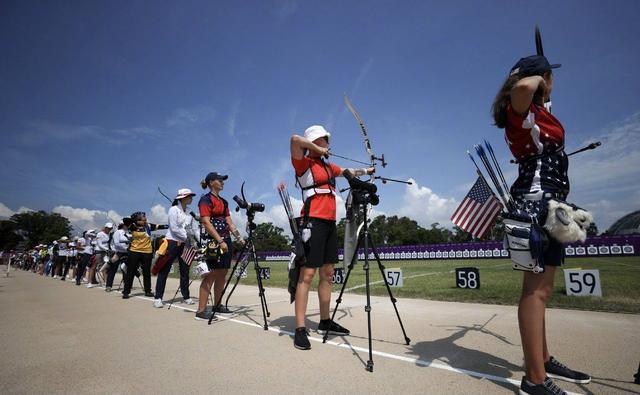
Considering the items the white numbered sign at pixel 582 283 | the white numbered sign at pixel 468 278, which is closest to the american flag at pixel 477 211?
the white numbered sign at pixel 582 283

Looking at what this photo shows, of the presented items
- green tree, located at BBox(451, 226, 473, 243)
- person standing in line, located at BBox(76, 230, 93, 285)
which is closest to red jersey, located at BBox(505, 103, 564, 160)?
person standing in line, located at BBox(76, 230, 93, 285)

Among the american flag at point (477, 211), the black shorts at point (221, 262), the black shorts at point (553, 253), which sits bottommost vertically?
the black shorts at point (221, 262)

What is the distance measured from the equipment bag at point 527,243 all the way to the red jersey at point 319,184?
2146mm

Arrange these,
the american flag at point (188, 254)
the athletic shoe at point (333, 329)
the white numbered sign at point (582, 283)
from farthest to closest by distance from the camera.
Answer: the american flag at point (188, 254) < the white numbered sign at point (582, 283) < the athletic shoe at point (333, 329)

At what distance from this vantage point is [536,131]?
7.72ft

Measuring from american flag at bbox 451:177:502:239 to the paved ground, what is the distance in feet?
A: 4.46

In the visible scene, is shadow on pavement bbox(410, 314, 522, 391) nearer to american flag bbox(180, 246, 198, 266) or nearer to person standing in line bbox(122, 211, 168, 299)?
american flag bbox(180, 246, 198, 266)

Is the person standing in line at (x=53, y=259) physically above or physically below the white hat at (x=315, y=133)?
below

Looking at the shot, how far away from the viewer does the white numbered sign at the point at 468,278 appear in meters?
8.24

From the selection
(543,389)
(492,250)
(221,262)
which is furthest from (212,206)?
(492,250)

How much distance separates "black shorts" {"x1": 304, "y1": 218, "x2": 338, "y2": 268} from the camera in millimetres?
3920

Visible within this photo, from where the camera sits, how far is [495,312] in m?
5.38

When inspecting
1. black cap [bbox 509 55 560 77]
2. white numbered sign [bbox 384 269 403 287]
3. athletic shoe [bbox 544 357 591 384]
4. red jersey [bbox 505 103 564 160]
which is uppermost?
black cap [bbox 509 55 560 77]

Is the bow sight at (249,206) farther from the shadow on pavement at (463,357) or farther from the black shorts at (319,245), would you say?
the shadow on pavement at (463,357)
